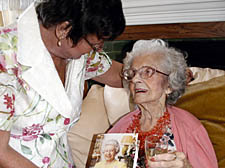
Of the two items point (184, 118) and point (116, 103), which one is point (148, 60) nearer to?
point (184, 118)

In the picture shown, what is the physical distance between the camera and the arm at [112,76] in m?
1.71

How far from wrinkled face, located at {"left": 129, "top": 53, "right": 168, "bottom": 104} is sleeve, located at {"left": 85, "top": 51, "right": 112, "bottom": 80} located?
6.7 inches

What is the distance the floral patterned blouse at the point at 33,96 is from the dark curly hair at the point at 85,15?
118mm

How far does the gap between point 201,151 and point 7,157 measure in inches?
37.3

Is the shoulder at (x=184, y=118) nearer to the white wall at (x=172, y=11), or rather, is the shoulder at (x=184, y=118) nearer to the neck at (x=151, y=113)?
the neck at (x=151, y=113)

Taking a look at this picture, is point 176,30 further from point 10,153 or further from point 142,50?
point 10,153

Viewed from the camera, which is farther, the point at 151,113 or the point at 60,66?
the point at 151,113

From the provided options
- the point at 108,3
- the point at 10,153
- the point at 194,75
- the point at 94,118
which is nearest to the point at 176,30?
the point at 194,75

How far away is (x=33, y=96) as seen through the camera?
3.85 feet

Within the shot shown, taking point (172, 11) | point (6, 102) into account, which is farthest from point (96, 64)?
point (172, 11)

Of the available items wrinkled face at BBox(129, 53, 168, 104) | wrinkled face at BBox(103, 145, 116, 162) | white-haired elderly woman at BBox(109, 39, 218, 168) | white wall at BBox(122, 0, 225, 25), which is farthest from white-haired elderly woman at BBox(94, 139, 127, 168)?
white wall at BBox(122, 0, 225, 25)

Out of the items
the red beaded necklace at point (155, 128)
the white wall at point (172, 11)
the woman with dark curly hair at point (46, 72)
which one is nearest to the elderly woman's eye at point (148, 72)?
the red beaded necklace at point (155, 128)

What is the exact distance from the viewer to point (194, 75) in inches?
71.7

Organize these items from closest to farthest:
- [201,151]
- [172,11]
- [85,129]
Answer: [201,151] < [85,129] < [172,11]
